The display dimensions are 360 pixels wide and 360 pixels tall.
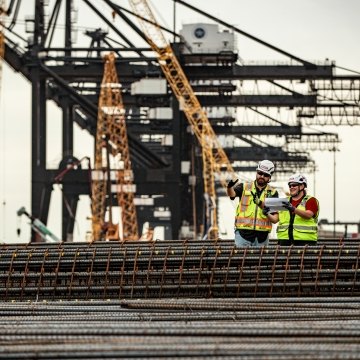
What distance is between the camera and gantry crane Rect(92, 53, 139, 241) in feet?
306

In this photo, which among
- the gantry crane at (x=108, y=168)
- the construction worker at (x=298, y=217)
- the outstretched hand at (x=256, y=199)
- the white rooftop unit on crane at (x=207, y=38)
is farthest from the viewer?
the gantry crane at (x=108, y=168)

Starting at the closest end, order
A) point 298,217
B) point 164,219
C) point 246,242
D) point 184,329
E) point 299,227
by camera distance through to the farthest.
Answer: point 184,329 < point 298,217 < point 299,227 < point 246,242 < point 164,219

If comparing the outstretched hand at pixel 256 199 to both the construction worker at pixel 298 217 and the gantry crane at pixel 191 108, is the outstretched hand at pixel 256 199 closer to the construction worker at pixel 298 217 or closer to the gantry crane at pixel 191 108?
the construction worker at pixel 298 217

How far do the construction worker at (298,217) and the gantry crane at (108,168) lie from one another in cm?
7232

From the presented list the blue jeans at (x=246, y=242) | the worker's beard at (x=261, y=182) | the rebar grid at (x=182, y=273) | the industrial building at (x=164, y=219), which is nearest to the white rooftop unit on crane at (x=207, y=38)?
the industrial building at (x=164, y=219)

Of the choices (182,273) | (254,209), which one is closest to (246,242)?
(254,209)

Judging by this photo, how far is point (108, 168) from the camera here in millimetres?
98188

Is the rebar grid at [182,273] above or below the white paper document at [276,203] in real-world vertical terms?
below

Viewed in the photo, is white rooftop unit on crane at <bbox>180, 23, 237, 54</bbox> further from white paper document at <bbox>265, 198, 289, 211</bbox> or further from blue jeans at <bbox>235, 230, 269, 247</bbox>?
white paper document at <bbox>265, 198, 289, 211</bbox>

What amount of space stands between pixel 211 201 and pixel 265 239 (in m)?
88.5

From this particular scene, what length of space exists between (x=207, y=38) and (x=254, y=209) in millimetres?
68954

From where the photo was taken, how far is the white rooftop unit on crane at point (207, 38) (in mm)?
84312

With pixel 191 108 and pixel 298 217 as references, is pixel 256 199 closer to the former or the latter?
pixel 298 217

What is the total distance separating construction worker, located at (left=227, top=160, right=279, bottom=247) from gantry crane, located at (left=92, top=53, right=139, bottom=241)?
7195cm
